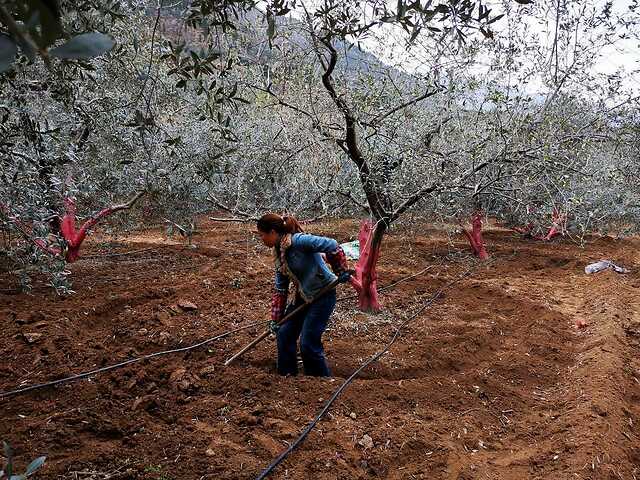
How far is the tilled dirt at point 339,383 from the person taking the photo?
3.33 metres

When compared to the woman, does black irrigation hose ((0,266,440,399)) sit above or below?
below

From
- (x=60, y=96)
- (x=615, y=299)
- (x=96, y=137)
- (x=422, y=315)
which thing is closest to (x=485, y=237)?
(x=615, y=299)

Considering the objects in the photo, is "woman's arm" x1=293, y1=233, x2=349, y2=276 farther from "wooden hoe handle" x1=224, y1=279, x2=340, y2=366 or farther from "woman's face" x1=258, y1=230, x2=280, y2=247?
"wooden hoe handle" x1=224, y1=279, x2=340, y2=366

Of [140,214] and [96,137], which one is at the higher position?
[96,137]

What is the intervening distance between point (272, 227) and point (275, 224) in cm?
3

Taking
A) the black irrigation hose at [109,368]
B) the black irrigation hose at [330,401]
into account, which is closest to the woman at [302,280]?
the black irrigation hose at [330,401]

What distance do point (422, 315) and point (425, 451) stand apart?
3126 mm

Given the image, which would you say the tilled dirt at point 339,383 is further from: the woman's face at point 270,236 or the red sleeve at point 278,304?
the woman's face at point 270,236

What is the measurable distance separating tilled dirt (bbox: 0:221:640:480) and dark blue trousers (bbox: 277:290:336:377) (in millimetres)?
280

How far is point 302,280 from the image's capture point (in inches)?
172

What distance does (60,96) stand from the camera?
3.93m

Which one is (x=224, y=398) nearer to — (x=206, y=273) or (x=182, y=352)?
(x=182, y=352)

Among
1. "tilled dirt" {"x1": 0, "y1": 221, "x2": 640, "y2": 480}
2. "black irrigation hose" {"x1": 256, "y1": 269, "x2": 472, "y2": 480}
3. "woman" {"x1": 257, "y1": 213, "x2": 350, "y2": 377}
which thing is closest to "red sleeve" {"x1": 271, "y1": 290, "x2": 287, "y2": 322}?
"woman" {"x1": 257, "y1": 213, "x2": 350, "y2": 377}

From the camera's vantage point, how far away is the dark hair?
4078 millimetres
